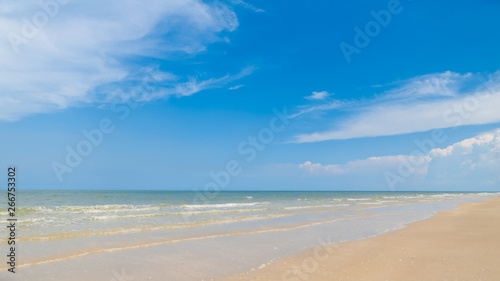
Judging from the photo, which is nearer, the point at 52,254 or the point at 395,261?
the point at 395,261

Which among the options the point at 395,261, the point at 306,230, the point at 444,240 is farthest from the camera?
the point at 306,230

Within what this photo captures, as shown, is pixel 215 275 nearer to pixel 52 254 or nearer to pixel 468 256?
pixel 52 254

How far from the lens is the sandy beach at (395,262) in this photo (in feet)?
25.8

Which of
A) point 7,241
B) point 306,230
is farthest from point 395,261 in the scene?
point 7,241

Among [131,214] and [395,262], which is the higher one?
[395,262]

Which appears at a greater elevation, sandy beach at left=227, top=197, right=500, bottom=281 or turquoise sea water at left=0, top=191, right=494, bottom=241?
sandy beach at left=227, top=197, right=500, bottom=281

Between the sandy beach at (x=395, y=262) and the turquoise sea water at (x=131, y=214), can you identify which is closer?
the sandy beach at (x=395, y=262)

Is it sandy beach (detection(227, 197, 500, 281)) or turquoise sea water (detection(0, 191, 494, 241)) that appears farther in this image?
turquoise sea water (detection(0, 191, 494, 241))

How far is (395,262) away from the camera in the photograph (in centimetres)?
909

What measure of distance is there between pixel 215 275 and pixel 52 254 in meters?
6.45

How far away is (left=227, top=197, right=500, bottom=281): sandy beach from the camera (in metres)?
7.87

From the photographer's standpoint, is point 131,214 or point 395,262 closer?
point 395,262

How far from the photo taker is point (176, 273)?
853 centimetres

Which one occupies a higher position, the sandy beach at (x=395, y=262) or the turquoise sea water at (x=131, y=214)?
the sandy beach at (x=395, y=262)
